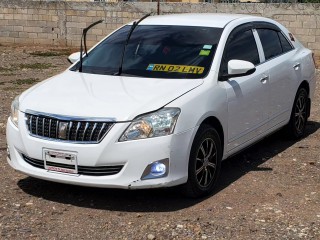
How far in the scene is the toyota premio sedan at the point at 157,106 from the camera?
15.4ft

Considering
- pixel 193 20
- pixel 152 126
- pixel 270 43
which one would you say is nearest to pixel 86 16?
pixel 270 43

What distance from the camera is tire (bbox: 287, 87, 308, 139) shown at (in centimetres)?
714

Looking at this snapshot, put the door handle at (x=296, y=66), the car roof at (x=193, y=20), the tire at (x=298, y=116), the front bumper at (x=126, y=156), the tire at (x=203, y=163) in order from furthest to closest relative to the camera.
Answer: the tire at (x=298, y=116) < the door handle at (x=296, y=66) < the car roof at (x=193, y=20) < the tire at (x=203, y=163) < the front bumper at (x=126, y=156)

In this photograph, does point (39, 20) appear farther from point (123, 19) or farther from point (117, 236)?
point (117, 236)

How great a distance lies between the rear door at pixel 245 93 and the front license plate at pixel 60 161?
1556 mm

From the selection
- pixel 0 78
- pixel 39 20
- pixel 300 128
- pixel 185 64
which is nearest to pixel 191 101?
pixel 185 64

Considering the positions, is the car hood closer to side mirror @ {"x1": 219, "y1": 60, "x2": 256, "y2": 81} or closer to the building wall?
side mirror @ {"x1": 219, "y1": 60, "x2": 256, "y2": 81}

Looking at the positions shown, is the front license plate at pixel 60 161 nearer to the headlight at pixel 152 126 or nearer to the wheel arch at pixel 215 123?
the headlight at pixel 152 126

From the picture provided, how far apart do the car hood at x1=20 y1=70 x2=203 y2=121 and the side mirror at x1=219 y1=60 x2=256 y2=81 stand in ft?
1.08

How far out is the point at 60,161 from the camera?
4.80 meters

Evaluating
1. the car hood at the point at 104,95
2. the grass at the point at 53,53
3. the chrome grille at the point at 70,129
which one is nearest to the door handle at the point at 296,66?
the car hood at the point at 104,95

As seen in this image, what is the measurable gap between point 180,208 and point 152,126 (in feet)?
2.51

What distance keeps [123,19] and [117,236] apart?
12.4 meters

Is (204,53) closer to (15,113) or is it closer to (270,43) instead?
(270,43)
